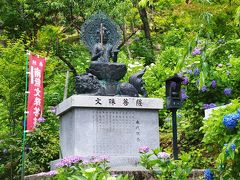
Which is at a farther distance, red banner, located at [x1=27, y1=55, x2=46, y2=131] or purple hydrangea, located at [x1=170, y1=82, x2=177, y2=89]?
red banner, located at [x1=27, y1=55, x2=46, y2=131]

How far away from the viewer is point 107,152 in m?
8.38

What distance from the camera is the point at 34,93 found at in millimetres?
10375

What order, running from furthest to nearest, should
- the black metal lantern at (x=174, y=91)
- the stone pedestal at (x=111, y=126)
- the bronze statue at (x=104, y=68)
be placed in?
the bronze statue at (x=104, y=68), the stone pedestal at (x=111, y=126), the black metal lantern at (x=174, y=91)

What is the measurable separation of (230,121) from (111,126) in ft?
13.3

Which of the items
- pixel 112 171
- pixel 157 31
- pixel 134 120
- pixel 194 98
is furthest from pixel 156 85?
pixel 157 31

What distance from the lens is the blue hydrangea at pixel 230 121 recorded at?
466 cm

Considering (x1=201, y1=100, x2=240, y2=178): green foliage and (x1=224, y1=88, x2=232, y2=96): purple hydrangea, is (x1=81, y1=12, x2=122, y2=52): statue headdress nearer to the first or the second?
(x1=224, y1=88, x2=232, y2=96): purple hydrangea

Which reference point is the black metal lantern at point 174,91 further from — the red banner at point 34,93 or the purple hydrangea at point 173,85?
the red banner at point 34,93

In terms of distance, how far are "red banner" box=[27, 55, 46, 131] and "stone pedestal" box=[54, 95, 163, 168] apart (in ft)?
5.11

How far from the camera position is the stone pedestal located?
8.28m

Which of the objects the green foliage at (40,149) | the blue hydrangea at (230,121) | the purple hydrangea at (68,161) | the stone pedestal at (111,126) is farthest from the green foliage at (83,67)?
the purple hydrangea at (68,161)

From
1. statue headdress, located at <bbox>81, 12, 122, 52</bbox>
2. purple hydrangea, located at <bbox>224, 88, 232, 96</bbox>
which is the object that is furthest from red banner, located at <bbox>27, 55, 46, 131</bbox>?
purple hydrangea, located at <bbox>224, 88, 232, 96</bbox>

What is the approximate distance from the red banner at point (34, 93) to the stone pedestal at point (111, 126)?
5.11ft

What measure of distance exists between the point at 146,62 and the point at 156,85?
4913mm
